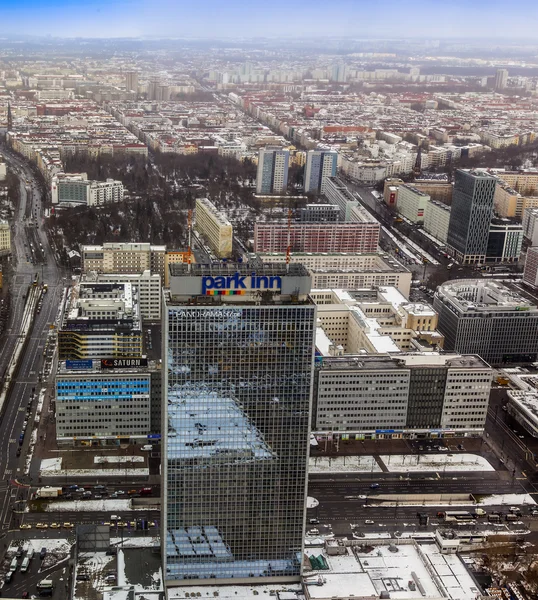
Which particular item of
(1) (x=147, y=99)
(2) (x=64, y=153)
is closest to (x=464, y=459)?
(2) (x=64, y=153)

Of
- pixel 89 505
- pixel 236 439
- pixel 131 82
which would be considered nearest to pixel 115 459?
pixel 89 505

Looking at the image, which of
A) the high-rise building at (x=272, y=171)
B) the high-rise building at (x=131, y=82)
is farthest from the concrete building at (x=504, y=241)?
the high-rise building at (x=131, y=82)

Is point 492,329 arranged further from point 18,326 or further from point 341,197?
point 341,197

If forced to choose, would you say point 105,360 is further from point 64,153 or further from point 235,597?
point 64,153

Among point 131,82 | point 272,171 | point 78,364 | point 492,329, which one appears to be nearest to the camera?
point 78,364

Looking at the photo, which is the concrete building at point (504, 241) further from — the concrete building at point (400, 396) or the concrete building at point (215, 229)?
the concrete building at point (400, 396)
